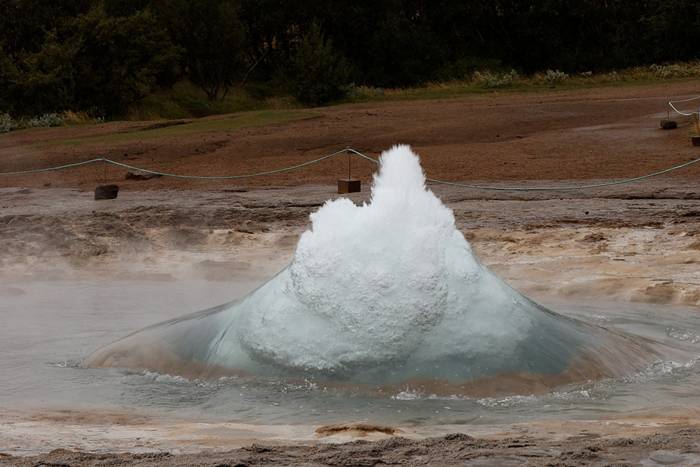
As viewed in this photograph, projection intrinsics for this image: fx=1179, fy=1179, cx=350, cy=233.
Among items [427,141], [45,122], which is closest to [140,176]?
[427,141]

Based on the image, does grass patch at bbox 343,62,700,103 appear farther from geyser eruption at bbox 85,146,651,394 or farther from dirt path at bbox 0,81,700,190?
geyser eruption at bbox 85,146,651,394

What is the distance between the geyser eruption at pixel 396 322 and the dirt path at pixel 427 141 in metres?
8.59

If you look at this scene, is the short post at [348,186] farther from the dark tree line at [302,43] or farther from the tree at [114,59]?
the tree at [114,59]

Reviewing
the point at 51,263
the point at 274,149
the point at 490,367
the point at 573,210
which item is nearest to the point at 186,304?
the point at 51,263

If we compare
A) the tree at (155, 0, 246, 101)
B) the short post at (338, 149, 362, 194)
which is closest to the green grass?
the short post at (338, 149, 362, 194)

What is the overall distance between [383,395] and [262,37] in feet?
113

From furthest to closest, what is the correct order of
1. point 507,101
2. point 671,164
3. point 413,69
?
point 413,69
point 507,101
point 671,164

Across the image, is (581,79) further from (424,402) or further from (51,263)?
(424,402)

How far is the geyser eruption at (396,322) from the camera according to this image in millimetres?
6344

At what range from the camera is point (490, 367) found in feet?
20.7

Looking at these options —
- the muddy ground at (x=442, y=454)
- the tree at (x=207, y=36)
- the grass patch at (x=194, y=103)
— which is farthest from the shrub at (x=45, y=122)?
the muddy ground at (x=442, y=454)

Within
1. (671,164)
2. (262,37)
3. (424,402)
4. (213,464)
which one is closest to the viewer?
(213,464)

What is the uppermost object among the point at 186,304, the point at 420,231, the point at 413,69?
the point at 413,69

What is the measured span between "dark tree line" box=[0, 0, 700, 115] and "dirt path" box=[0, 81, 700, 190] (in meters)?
5.01
